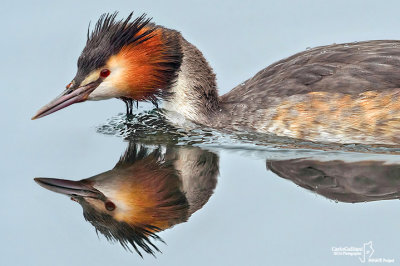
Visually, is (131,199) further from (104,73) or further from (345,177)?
(345,177)

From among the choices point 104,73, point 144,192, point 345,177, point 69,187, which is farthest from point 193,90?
point 345,177

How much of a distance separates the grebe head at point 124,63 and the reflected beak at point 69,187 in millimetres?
954

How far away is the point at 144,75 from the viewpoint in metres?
10.4

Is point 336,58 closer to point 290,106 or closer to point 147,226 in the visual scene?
point 290,106

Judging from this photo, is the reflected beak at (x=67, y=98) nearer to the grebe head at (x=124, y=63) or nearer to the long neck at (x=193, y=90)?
the grebe head at (x=124, y=63)

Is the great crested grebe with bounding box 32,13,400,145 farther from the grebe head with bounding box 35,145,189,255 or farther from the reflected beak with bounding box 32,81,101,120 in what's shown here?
the grebe head with bounding box 35,145,189,255

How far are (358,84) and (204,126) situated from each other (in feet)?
6.31

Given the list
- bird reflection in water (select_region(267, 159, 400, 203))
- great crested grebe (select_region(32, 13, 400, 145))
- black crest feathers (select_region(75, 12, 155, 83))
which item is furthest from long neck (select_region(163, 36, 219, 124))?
bird reflection in water (select_region(267, 159, 400, 203))

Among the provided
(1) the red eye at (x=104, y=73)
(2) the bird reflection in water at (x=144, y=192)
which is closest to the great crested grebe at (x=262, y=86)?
(1) the red eye at (x=104, y=73)

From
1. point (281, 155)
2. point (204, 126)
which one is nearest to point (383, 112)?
point (281, 155)

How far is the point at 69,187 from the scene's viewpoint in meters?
9.09

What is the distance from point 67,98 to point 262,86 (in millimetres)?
2214

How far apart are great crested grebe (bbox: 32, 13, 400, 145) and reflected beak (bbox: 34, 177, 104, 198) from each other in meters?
0.98

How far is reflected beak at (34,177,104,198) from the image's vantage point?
8906 millimetres
